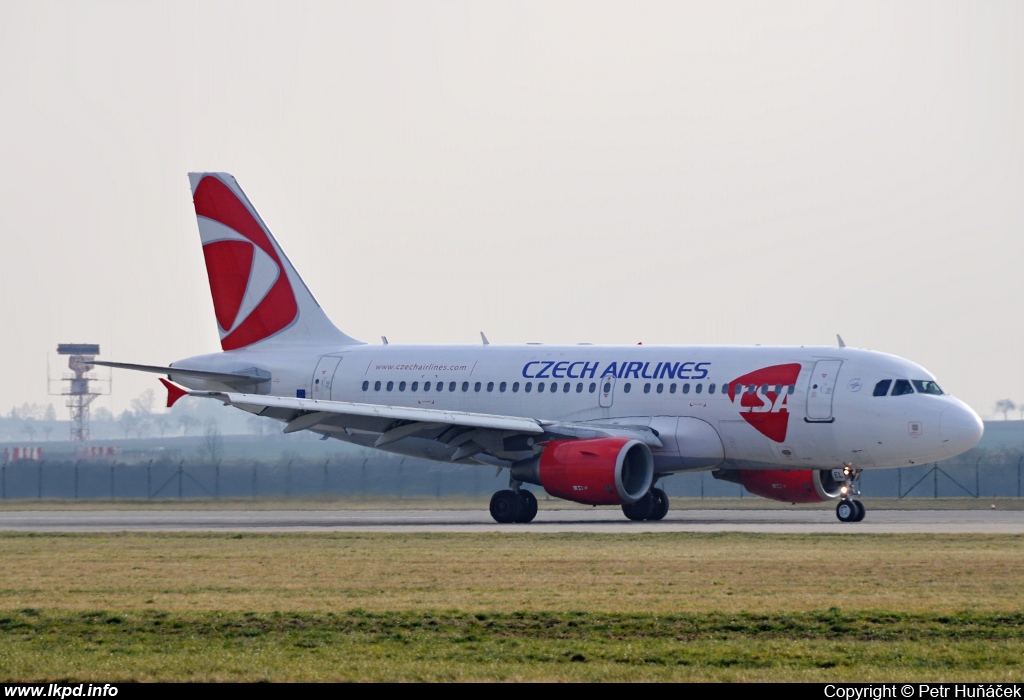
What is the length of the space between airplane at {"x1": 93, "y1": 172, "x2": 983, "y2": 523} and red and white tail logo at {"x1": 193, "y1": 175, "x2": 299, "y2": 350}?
1250mm

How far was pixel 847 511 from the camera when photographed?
3491cm

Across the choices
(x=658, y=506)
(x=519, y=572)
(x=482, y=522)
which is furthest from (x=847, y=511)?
(x=519, y=572)

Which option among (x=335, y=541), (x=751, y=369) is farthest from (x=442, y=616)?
(x=751, y=369)

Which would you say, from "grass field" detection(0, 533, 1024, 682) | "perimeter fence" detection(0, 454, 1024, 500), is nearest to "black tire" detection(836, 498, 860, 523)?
"grass field" detection(0, 533, 1024, 682)

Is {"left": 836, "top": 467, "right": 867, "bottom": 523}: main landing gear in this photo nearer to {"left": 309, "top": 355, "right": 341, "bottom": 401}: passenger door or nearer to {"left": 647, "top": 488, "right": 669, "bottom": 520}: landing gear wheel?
{"left": 647, "top": 488, "right": 669, "bottom": 520}: landing gear wheel

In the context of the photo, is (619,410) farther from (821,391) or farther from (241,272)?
(241,272)

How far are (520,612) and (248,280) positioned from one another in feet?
90.9

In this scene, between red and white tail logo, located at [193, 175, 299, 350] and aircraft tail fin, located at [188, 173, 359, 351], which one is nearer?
aircraft tail fin, located at [188, 173, 359, 351]

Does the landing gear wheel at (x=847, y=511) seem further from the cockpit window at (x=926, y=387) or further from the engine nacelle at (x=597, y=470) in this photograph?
the engine nacelle at (x=597, y=470)

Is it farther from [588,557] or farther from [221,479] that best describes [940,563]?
[221,479]

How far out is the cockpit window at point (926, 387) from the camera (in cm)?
3391

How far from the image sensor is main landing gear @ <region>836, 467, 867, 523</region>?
114 ft

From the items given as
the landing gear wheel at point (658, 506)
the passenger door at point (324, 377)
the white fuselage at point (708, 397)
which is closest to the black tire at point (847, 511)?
the white fuselage at point (708, 397)
